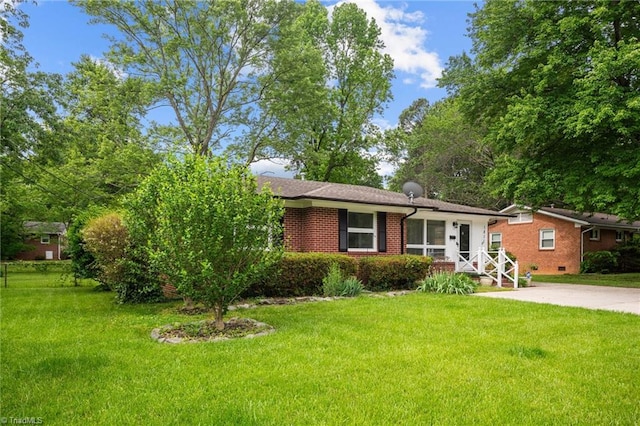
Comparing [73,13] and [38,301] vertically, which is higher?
[73,13]

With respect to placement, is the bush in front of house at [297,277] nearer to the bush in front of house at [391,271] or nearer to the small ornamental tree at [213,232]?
the bush in front of house at [391,271]

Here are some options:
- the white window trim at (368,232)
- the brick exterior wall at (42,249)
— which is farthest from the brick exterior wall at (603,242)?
the brick exterior wall at (42,249)

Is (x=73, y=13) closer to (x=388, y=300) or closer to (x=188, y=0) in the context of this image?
(x=188, y=0)

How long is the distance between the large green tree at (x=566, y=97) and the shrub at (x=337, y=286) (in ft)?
27.2

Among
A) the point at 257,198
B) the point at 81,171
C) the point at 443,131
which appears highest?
the point at 443,131

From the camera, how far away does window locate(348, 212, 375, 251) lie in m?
13.6

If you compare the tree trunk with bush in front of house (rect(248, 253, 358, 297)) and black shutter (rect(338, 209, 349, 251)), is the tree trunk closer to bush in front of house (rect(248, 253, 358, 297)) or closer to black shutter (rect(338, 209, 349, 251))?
bush in front of house (rect(248, 253, 358, 297))

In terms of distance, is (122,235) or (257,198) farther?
(122,235)

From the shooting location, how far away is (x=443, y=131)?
109 ft

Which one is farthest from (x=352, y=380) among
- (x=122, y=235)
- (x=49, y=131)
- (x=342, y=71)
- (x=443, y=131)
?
(x=443, y=131)

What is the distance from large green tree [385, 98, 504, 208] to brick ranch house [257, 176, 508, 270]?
13.7 meters

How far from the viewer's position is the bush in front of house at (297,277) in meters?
10.2

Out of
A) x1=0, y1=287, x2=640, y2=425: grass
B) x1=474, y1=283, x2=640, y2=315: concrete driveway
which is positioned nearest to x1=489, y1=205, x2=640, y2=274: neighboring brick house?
x1=474, y1=283, x2=640, y2=315: concrete driveway

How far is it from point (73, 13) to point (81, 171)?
6889mm
